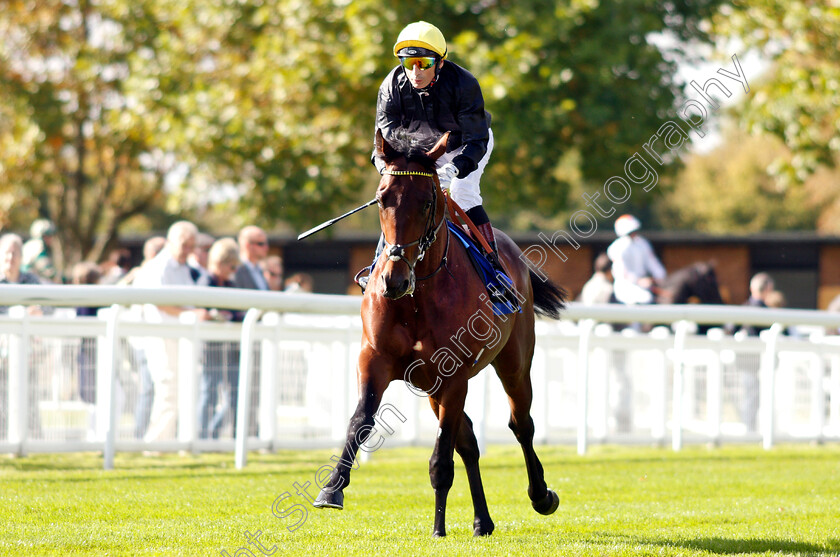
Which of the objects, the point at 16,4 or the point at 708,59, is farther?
the point at 16,4

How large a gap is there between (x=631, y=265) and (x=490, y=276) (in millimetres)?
7560

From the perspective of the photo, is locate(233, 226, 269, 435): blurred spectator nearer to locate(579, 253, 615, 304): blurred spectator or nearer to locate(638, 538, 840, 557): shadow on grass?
locate(579, 253, 615, 304): blurred spectator

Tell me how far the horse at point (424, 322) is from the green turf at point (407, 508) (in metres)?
0.38

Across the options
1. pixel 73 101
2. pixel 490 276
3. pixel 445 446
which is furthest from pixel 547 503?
pixel 73 101

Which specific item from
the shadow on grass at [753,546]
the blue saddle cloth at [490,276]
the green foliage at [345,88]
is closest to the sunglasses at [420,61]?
the blue saddle cloth at [490,276]

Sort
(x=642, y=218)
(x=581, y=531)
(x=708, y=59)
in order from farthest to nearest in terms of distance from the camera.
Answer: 1. (x=642, y=218)
2. (x=708, y=59)
3. (x=581, y=531)

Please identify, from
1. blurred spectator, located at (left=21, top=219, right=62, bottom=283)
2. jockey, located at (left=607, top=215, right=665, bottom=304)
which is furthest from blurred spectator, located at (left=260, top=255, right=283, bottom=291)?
jockey, located at (left=607, top=215, right=665, bottom=304)

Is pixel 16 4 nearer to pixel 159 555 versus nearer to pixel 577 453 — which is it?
pixel 577 453

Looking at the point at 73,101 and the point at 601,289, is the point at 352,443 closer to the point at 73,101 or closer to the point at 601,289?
the point at 601,289

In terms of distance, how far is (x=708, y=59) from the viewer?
61.9 ft

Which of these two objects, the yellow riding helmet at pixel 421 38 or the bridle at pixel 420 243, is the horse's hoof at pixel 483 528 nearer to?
the bridle at pixel 420 243

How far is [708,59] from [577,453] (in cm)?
1053

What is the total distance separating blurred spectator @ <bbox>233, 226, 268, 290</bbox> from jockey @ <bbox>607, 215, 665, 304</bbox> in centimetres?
450

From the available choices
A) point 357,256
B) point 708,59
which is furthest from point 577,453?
point 357,256
